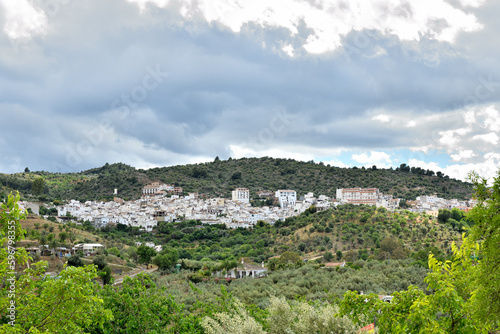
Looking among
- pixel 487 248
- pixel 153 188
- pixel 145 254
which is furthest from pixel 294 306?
pixel 153 188

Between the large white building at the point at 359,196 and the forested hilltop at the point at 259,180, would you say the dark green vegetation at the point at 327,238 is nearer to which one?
the large white building at the point at 359,196

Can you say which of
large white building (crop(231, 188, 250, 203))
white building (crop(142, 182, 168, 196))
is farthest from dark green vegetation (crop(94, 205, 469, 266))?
white building (crop(142, 182, 168, 196))

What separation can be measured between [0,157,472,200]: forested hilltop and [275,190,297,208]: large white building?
4.24 m

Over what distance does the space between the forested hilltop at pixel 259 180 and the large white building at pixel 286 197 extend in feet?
13.9

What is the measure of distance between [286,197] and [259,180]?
46.6 ft

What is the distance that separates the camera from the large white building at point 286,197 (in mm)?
72625

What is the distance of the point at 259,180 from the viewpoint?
87.2m

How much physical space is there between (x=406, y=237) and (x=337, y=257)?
7690 mm

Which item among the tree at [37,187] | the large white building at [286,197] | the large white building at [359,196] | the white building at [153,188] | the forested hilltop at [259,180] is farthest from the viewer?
the white building at [153,188]

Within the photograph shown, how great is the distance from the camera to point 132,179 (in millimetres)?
82500

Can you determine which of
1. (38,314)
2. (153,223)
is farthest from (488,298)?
(153,223)

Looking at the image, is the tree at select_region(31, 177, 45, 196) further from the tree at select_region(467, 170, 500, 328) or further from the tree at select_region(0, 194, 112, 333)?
the tree at select_region(467, 170, 500, 328)

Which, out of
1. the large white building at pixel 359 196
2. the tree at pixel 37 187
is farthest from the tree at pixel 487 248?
the tree at pixel 37 187

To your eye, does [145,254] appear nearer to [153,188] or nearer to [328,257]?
[328,257]
